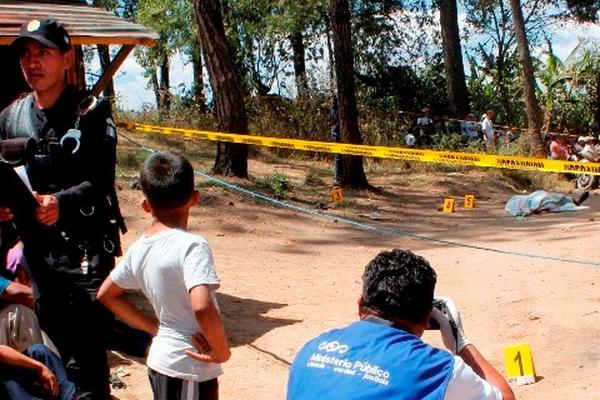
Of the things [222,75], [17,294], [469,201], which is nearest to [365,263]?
[222,75]

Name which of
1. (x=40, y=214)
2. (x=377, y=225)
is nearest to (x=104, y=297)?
(x=40, y=214)

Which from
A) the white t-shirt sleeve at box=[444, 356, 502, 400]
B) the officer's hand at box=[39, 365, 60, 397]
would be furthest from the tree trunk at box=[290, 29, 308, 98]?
the white t-shirt sleeve at box=[444, 356, 502, 400]

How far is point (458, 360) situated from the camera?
2.50 meters

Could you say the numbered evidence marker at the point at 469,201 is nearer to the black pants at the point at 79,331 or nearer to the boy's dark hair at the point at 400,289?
the black pants at the point at 79,331

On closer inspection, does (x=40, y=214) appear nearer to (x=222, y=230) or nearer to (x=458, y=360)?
(x=458, y=360)

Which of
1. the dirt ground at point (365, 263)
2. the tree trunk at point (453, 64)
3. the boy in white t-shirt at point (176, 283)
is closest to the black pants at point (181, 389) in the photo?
the boy in white t-shirt at point (176, 283)

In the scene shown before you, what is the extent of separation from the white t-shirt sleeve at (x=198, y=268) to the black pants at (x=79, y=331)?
29.5 inches

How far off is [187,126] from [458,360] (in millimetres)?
21062

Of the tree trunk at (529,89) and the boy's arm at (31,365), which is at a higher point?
the tree trunk at (529,89)

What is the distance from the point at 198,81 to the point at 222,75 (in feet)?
47.0

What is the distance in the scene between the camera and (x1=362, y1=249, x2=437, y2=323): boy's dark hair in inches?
100

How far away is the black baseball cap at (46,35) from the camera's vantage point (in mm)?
3729

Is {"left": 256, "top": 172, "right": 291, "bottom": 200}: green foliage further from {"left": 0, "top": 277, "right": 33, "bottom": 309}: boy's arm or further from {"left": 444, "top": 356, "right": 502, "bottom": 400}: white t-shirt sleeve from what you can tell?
{"left": 444, "top": 356, "right": 502, "bottom": 400}: white t-shirt sleeve

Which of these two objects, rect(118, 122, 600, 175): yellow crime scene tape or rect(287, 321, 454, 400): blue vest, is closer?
rect(287, 321, 454, 400): blue vest
